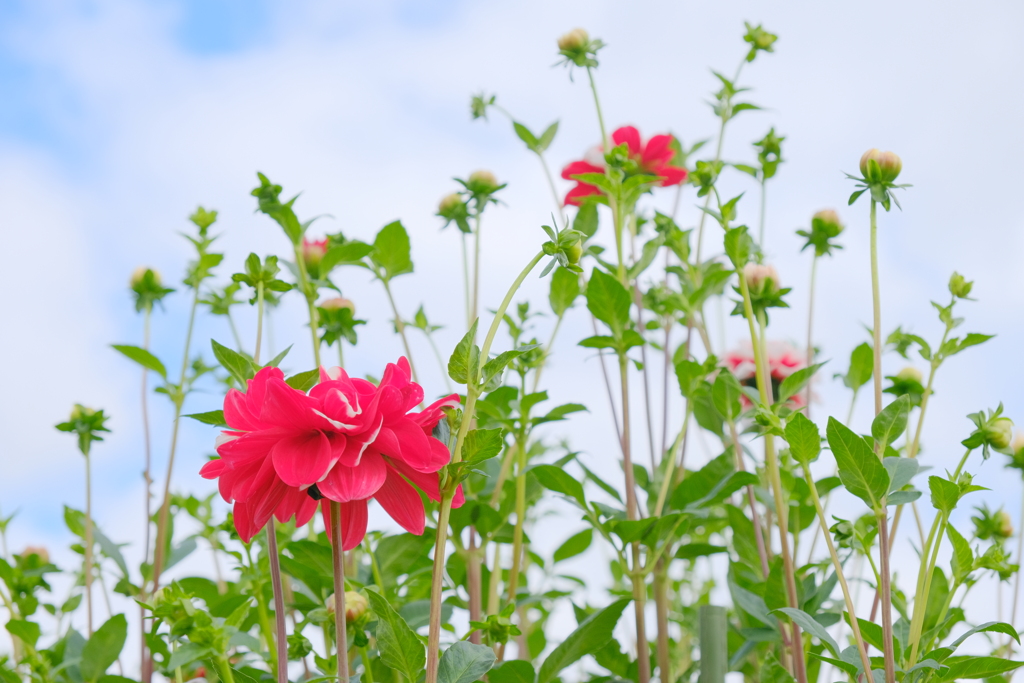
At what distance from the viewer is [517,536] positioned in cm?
95

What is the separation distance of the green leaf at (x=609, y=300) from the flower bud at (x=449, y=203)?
0.83 feet

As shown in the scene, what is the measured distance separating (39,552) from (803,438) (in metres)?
1.23

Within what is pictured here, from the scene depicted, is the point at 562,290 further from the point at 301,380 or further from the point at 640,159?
the point at 301,380

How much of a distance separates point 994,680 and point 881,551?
375mm

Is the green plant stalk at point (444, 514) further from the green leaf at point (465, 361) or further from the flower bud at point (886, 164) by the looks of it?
the flower bud at point (886, 164)

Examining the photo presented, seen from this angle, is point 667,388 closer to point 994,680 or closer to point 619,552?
point 619,552

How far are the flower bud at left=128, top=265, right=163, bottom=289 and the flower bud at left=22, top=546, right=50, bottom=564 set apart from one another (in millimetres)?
445

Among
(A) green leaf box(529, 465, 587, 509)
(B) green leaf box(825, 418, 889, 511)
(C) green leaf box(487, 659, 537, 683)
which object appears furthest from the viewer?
(A) green leaf box(529, 465, 587, 509)

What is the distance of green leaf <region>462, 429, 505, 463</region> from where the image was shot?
566 millimetres

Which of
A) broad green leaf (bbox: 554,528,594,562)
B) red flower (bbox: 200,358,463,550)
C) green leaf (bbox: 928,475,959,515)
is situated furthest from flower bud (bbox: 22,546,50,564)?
green leaf (bbox: 928,475,959,515)

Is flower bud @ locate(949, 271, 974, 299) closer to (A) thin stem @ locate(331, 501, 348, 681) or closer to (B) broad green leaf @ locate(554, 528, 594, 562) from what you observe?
(B) broad green leaf @ locate(554, 528, 594, 562)

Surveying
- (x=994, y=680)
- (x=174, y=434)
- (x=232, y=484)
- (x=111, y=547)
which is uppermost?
(x=174, y=434)

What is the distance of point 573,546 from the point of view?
3.90 ft

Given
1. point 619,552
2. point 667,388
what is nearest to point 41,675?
point 619,552
